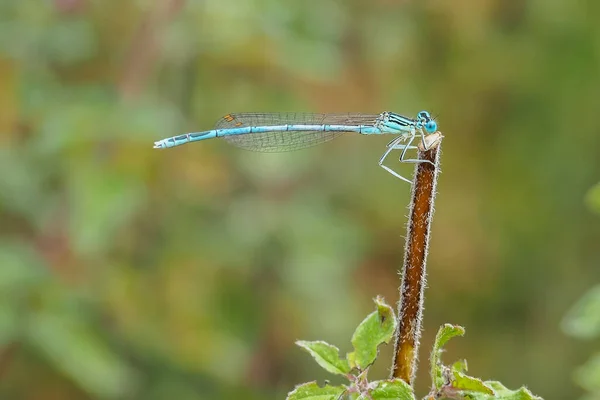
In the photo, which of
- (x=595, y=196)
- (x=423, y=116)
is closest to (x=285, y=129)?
(x=423, y=116)

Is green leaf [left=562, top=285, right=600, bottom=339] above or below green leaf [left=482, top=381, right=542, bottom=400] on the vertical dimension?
above

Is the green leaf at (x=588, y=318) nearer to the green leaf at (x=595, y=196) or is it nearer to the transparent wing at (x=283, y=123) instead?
the green leaf at (x=595, y=196)

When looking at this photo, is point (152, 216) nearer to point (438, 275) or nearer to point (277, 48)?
point (277, 48)

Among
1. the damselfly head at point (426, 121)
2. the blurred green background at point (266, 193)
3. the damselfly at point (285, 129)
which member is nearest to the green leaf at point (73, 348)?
the blurred green background at point (266, 193)

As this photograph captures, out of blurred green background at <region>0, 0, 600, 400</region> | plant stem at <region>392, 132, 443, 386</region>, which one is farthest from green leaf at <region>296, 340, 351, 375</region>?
blurred green background at <region>0, 0, 600, 400</region>

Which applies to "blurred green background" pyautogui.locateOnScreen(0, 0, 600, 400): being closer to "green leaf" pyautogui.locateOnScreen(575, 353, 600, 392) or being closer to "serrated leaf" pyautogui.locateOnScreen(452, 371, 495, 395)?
"green leaf" pyautogui.locateOnScreen(575, 353, 600, 392)

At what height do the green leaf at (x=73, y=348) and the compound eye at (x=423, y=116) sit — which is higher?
the compound eye at (x=423, y=116)

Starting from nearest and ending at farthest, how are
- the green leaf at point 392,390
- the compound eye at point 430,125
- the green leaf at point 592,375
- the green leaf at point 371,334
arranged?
the green leaf at point 392,390 < the green leaf at point 371,334 < the green leaf at point 592,375 < the compound eye at point 430,125

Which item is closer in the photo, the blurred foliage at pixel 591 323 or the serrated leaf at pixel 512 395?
the serrated leaf at pixel 512 395
